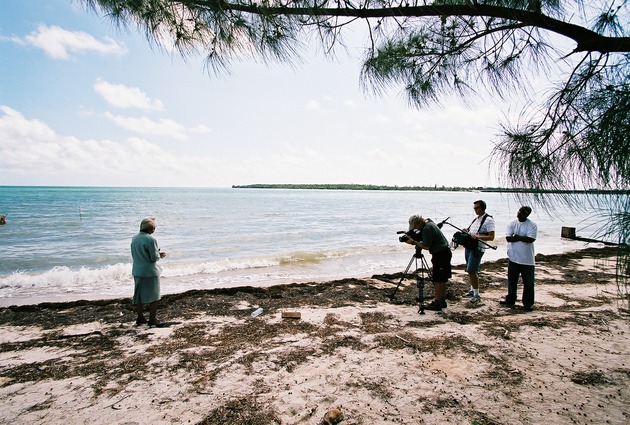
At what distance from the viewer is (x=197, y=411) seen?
2791 mm

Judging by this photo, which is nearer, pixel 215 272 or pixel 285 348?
pixel 285 348

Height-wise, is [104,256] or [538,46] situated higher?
[538,46]

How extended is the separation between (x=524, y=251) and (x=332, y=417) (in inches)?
177

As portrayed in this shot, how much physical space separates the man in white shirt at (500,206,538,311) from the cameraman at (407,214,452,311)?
1025 millimetres

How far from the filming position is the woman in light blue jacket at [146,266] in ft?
16.2

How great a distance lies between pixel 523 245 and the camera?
17.8 ft

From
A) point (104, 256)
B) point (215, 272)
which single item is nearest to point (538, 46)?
point (215, 272)

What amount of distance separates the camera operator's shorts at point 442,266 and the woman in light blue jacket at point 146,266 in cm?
453

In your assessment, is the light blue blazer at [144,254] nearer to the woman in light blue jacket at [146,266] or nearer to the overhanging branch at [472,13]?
the woman in light blue jacket at [146,266]

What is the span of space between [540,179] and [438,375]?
2.13 m

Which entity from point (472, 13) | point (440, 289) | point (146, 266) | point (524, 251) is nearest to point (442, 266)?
point (440, 289)

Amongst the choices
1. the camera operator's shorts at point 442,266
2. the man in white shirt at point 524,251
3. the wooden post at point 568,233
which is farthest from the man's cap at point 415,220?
the wooden post at point 568,233

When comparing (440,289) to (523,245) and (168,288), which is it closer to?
(523,245)

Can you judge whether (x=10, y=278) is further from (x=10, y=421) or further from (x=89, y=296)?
(x=10, y=421)
